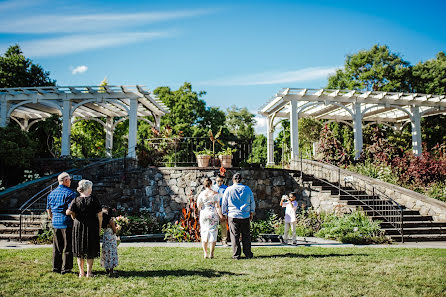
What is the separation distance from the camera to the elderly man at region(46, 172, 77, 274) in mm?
5137

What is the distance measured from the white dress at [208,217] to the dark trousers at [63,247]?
7.01ft

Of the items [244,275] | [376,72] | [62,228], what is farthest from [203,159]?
[376,72]

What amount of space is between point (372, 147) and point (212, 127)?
1561 centimetres

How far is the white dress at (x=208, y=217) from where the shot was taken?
6156 millimetres

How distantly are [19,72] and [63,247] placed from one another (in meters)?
21.1

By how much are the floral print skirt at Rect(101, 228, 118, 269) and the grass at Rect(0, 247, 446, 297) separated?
0.18 metres

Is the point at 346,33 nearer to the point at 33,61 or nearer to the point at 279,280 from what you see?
the point at 279,280

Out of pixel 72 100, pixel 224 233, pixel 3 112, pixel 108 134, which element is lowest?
pixel 224 233

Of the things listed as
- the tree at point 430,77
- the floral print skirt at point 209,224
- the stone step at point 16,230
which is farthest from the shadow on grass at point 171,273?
the tree at point 430,77

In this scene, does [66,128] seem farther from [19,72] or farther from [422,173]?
[422,173]

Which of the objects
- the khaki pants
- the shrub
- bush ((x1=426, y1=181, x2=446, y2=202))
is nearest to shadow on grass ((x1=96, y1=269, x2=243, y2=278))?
the khaki pants

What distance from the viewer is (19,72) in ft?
74.0

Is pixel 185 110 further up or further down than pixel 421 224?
further up

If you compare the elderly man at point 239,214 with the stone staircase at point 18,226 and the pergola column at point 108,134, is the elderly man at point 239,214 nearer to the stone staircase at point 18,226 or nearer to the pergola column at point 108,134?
the stone staircase at point 18,226
